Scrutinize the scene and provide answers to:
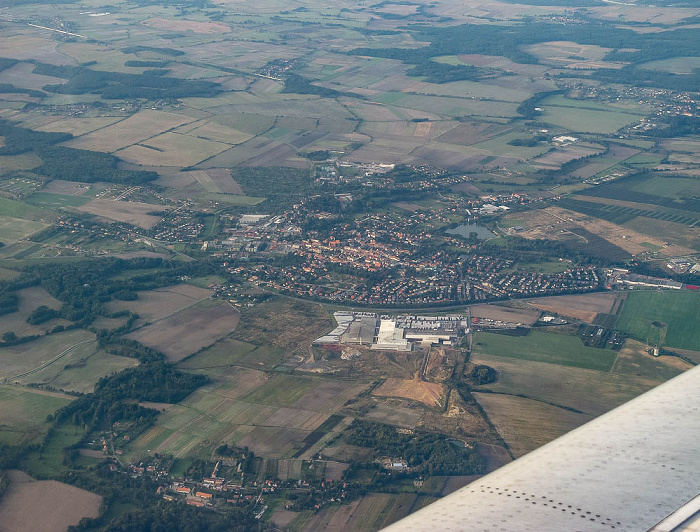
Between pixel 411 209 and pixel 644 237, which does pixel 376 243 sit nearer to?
pixel 411 209

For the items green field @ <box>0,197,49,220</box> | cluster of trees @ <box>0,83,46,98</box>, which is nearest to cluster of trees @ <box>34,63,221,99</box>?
cluster of trees @ <box>0,83,46,98</box>

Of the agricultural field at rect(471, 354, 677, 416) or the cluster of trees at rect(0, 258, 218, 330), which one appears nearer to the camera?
the agricultural field at rect(471, 354, 677, 416)

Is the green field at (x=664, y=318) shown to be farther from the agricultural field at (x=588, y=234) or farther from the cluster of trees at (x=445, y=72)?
the cluster of trees at (x=445, y=72)

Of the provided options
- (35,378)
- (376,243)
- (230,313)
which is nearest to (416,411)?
(230,313)

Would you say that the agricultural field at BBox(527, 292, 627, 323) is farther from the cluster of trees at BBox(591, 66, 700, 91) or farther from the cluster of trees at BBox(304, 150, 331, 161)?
the cluster of trees at BBox(591, 66, 700, 91)

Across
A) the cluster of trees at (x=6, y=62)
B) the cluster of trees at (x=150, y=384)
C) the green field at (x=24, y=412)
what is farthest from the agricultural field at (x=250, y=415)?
the cluster of trees at (x=6, y=62)

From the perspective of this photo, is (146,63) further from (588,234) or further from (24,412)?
(24,412)
